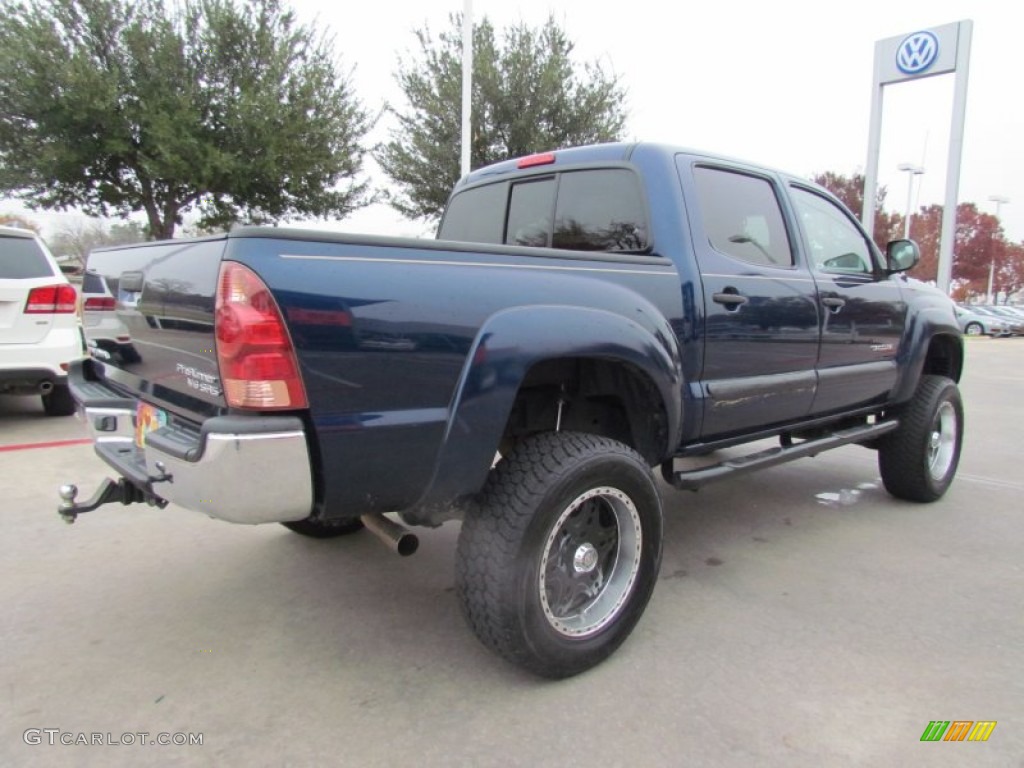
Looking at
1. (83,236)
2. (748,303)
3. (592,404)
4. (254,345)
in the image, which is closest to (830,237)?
(748,303)

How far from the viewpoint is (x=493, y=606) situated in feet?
7.33

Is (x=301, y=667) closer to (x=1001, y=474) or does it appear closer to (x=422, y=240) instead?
(x=422, y=240)

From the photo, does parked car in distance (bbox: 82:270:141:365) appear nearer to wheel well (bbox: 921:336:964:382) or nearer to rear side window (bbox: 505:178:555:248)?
rear side window (bbox: 505:178:555:248)

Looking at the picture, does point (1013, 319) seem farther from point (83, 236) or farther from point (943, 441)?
point (83, 236)

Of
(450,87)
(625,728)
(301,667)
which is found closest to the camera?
(625,728)

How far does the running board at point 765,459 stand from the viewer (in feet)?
10.1

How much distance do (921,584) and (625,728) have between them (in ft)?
6.45

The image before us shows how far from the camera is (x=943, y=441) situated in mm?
4812

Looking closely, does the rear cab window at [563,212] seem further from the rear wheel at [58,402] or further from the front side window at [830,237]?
the rear wheel at [58,402]

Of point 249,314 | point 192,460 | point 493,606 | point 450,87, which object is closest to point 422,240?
point 249,314

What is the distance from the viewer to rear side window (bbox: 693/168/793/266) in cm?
321

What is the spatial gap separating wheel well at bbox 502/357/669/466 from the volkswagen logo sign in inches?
918

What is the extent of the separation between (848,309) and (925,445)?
1253 millimetres

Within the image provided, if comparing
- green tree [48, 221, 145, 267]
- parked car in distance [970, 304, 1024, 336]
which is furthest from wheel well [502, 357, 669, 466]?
parked car in distance [970, 304, 1024, 336]
